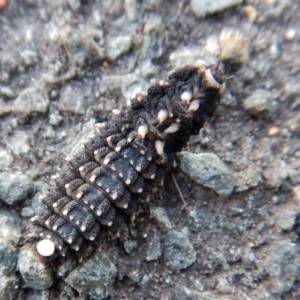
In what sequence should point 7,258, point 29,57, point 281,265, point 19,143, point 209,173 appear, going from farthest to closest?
point 29,57
point 19,143
point 209,173
point 281,265
point 7,258

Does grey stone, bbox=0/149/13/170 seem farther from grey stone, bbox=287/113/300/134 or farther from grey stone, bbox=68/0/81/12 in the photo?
grey stone, bbox=287/113/300/134

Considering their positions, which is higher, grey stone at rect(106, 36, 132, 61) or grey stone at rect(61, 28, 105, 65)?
grey stone at rect(61, 28, 105, 65)

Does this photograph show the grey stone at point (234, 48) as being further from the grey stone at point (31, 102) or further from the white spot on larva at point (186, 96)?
the grey stone at point (31, 102)

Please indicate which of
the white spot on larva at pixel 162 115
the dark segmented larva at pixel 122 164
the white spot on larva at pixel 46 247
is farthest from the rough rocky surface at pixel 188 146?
the white spot on larva at pixel 162 115

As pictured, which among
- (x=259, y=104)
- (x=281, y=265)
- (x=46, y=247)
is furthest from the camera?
(x=259, y=104)

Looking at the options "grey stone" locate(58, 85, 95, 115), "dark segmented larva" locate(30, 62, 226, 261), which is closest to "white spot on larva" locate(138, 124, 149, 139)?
"dark segmented larva" locate(30, 62, 226, 261)

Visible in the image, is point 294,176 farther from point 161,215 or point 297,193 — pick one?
point 161,215

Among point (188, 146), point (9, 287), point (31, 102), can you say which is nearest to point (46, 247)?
point (9, 287)
